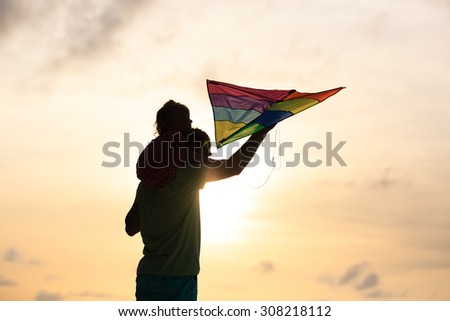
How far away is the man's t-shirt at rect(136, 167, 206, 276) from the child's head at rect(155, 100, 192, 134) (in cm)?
45

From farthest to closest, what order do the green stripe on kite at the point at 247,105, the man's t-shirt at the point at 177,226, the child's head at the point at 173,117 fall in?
the green stripe on kite at the point at 247,105 < the child's head at the point at 173,117 < the man's t-shirt at the point at 177,226

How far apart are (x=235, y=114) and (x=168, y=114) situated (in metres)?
1.28

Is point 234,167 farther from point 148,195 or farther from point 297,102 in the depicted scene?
point 297,102

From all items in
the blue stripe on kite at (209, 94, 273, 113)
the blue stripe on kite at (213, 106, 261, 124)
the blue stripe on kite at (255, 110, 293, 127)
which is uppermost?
the blue stripe on kite at (209, 94, 273, 113)

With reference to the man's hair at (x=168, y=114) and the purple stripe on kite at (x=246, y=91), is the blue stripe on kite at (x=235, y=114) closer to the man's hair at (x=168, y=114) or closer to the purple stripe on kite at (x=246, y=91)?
the purple stripe on kite at (x=246, y=91)

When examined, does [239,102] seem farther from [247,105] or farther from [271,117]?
[271,117]

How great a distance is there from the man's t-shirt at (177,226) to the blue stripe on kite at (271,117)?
121 cm

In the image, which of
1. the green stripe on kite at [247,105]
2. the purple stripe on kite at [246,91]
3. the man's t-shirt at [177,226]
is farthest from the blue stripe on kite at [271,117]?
the man's t-shirt at [177,226]

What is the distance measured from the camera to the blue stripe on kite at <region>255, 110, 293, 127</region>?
6453mm

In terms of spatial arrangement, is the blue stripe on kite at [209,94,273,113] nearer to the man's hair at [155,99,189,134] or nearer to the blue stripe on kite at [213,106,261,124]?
the blue stripe on kite at [213,106,261,124]

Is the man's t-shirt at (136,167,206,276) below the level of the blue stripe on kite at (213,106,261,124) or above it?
below

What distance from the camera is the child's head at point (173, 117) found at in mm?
5766

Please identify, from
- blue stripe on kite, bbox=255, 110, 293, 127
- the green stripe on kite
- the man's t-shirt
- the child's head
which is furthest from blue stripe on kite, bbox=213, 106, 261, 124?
the man's t-shirt
